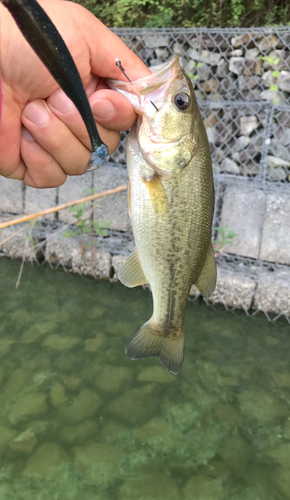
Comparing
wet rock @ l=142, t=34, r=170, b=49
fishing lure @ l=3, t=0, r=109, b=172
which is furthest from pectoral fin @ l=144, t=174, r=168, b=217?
wet rock @ l=142, t=34, r=170, b=49

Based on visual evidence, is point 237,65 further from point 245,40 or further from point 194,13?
point 194,13

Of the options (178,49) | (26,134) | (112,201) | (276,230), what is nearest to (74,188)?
(112,201)

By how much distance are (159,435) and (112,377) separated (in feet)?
2.18

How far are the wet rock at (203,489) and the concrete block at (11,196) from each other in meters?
3.80

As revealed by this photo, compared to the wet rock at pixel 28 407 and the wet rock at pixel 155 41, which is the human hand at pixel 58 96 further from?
the wet rock at pixel 155 41

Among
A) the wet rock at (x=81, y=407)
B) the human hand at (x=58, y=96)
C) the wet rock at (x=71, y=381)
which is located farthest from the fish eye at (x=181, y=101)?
the wet rock at (x=71, y=381)

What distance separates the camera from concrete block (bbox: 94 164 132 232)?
15.2ft

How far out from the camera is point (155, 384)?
3.24 m

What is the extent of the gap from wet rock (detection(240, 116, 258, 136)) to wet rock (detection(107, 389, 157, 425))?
116 inches

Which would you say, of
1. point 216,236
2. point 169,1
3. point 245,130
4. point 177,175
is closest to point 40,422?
point 177,175

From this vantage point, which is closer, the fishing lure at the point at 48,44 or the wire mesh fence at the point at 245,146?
the fishing lure at the point at 48,44

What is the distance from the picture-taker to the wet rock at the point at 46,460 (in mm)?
2535

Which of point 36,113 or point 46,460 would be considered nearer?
point 36,113

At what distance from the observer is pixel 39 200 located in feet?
16.3
